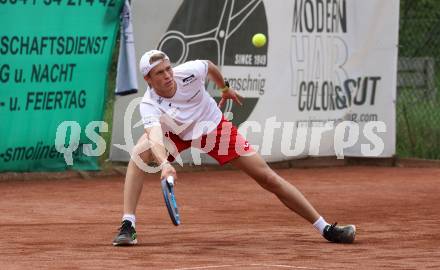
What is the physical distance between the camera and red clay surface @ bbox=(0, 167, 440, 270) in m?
6.95

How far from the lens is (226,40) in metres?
13.7

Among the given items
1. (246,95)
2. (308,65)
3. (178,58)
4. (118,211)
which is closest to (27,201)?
(118,211)

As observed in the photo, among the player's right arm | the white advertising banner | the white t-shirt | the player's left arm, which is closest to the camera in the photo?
the player's right arm

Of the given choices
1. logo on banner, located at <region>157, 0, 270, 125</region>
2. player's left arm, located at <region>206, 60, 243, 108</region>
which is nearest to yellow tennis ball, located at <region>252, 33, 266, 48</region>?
logo on banner, located at <region>157, 0, 270, 125</region>

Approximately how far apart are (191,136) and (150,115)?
1.52ft

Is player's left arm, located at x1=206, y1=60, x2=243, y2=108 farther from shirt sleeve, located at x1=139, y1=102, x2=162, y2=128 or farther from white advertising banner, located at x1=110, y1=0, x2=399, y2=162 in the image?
white advertising banner, located at x1=110, y1=0, x2=399, y2=162

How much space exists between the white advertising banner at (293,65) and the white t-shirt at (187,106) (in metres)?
4.98

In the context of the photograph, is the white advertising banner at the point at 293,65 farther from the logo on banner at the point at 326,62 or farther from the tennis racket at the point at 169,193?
the tennis racket at the point at 169,193

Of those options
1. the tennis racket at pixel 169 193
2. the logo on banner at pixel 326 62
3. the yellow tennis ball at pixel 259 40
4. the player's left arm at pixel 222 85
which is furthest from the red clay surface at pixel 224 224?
the yellow tennis ball at pixel 259 40

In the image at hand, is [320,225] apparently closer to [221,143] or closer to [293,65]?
[221,143]

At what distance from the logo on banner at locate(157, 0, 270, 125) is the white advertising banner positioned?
0.04ft

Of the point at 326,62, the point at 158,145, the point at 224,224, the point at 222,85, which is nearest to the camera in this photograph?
Result: the point at 158,145

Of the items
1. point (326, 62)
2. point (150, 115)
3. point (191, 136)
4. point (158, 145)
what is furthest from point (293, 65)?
point (158, 145)

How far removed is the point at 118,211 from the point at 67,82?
284 cm
